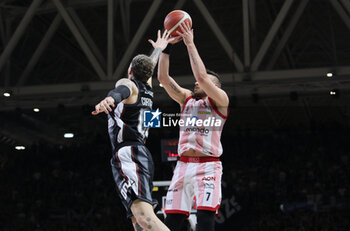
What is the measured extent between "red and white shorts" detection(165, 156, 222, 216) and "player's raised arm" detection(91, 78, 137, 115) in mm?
944

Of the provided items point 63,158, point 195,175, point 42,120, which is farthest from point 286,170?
point 195,175

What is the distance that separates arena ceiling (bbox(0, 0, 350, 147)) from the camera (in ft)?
39.8

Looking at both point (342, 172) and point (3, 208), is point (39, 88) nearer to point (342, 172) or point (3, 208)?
point (3, 208)

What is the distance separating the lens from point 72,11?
13797 millimetres

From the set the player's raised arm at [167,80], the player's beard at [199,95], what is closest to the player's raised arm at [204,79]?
the player's beard at [199,95]

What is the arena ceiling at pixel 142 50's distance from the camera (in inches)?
478

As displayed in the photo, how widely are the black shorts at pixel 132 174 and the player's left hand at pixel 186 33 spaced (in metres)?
1.19

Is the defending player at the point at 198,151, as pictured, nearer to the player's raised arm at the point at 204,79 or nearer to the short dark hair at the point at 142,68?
the player's raised arm at the point at 204,79

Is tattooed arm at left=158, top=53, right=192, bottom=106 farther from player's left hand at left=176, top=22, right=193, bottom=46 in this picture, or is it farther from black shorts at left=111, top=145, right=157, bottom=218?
black shorts at left=111, top=145, right=157, bottom=218

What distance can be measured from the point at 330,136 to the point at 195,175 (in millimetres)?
15320

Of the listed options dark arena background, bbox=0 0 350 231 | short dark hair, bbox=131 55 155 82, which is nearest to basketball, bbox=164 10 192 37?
short dark hair, bbox=131 55 155 82

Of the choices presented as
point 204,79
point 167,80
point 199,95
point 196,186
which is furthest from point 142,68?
point 196,186

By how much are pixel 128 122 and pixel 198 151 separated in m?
0.77

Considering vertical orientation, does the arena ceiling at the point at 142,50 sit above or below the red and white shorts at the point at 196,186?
above
